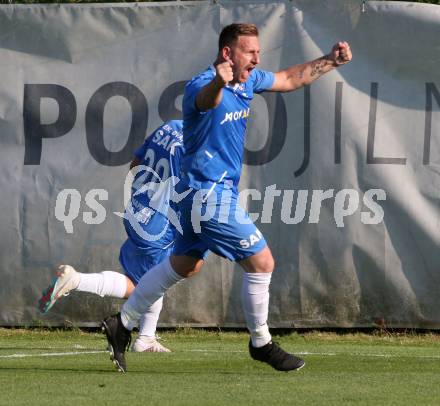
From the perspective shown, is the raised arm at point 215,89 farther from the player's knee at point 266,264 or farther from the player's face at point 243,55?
the player's knee at point 266,264

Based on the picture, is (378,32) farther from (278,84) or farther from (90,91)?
(278,84)

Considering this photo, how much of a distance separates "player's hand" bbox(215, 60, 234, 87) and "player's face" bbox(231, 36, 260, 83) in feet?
1.43

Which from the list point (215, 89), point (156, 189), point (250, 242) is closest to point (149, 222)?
point (156, 189)

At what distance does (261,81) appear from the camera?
623 cm

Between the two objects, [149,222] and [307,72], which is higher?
[307,72]

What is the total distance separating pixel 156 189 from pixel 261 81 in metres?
1.95

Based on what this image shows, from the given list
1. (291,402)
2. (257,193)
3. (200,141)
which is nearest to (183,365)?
(200,141)

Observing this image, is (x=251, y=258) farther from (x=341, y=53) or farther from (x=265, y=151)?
(x=265, y=151)

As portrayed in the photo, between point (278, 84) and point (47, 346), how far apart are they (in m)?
3.06

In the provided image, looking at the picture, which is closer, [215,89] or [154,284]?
[215,89]

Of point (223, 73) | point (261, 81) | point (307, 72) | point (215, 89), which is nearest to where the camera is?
point (223, 73)

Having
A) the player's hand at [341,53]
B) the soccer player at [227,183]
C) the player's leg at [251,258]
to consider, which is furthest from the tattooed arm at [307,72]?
the player's leg at [251,258]

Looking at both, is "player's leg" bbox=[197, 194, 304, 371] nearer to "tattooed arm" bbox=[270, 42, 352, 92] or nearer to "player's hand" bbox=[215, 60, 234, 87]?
"player's hand" bbox=[215, 60, 234, 87]

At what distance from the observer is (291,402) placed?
489 cm
